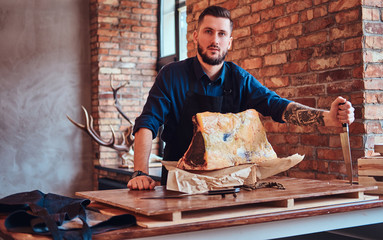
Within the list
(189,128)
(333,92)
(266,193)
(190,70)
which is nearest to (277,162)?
(266,193)

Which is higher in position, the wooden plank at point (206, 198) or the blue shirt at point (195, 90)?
the blue shirt at point (195, 90)

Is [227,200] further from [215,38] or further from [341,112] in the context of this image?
[215,38]

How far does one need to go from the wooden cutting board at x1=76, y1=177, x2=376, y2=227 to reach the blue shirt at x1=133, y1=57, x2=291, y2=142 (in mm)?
479

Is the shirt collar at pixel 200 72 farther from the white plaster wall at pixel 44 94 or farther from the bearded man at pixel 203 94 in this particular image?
the white plaster wall at pixel 44 94

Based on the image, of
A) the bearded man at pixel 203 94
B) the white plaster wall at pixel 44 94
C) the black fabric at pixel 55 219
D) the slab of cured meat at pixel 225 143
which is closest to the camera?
the black fabric at pixel 55 219

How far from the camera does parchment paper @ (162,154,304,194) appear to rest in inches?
65.6

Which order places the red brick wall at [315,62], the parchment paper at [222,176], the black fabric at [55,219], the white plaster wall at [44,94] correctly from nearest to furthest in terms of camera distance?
the black fabric at [55,219] → the parchment paper at [222,176] → the red brick wall at [315,62] → the white plaster wall at [44,94]

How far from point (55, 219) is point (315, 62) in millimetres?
1856

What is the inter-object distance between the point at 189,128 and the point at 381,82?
A: 3.39 feet

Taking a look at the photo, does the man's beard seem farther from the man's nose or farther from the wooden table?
the wooden table

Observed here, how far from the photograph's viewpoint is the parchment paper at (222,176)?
5.47ft

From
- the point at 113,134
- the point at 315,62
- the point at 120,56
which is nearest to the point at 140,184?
the point at 315,62

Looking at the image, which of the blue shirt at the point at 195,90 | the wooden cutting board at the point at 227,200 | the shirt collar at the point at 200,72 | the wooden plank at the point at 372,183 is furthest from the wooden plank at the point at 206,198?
the shirt collar at the point at 200,72

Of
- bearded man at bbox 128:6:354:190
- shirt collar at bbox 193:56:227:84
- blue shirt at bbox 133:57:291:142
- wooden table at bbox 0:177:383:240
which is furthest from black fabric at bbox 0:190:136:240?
shirt collar at bbox 193:56:227:84
